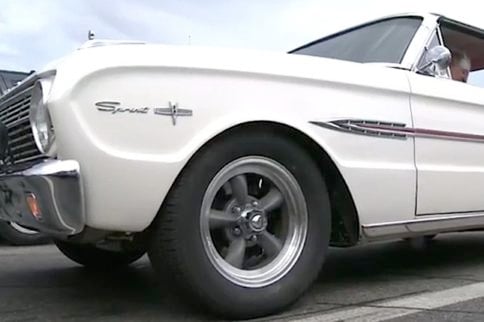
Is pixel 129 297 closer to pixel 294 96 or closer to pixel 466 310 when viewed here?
pixel 294 96

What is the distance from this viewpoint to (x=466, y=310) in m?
3.16

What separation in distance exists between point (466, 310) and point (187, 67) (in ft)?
6.13

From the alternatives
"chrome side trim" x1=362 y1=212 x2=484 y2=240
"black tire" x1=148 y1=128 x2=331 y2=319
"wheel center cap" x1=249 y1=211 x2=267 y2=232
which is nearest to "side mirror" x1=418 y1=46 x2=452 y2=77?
"chrome side trim" x1=362 y1=212 x2=484 y2=240

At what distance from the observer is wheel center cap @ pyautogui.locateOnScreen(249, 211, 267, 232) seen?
3.04 metres

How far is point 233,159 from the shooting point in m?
2.92

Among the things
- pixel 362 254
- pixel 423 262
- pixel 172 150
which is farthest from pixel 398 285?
pixel 172 150

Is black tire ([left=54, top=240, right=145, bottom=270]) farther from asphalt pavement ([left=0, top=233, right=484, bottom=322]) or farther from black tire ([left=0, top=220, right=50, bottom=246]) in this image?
black tire ([left=0, top=220, right=50, bottom=246])

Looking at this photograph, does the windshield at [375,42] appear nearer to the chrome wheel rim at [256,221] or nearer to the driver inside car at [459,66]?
the driver inside car at [459,66]

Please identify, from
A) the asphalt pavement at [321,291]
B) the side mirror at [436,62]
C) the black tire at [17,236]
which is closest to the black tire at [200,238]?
the asphalt pavement at [321,291]

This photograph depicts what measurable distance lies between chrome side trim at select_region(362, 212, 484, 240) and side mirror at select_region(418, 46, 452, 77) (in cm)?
90

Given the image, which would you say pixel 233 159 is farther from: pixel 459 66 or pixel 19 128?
pixel 459 66

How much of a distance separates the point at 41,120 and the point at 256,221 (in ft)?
3.68

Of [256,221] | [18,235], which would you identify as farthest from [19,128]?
[18,235]

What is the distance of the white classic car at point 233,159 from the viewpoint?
2.66m
